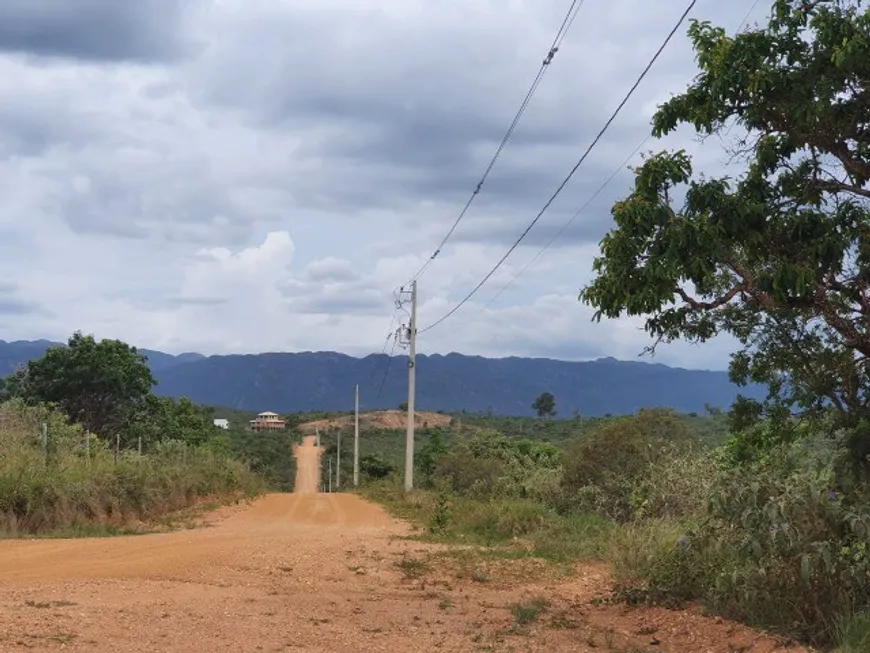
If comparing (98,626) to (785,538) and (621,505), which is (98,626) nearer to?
(785,538)

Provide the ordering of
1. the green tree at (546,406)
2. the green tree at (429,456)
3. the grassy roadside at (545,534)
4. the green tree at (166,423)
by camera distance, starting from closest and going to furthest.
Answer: the grassy roadside at (545,534), the green tree at (166,423), the green tree at (429,456), the green tree at (546,406)

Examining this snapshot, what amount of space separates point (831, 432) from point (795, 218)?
2.06m

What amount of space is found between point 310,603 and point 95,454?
13.2 m

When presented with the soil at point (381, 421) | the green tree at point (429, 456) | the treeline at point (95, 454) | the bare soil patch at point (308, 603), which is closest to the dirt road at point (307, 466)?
the soil at point (381, 421)

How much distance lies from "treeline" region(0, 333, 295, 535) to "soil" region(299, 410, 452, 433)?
173ft

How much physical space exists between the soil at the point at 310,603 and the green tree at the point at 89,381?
24.9 meters

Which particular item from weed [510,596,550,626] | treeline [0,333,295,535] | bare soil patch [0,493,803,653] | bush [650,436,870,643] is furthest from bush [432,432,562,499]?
bush [650,436,870,643]

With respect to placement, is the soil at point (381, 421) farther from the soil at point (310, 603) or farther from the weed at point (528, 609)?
the weed at point (528, 609)

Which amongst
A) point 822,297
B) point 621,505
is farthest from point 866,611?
point 621,505

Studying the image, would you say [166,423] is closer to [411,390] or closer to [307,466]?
[411,390]

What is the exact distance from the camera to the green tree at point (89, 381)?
1542 inches

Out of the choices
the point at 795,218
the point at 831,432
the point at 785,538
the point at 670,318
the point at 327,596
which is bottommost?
the point at 327,596

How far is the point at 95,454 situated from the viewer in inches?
859

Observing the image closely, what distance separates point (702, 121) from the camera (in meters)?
8.25
